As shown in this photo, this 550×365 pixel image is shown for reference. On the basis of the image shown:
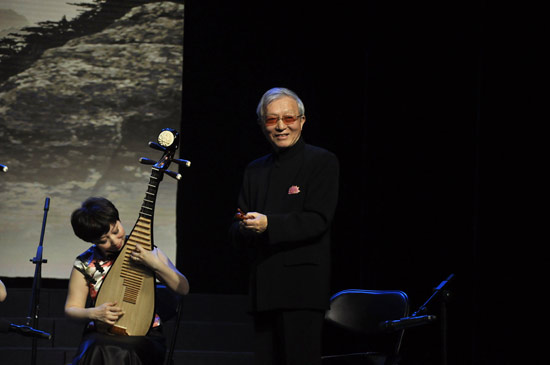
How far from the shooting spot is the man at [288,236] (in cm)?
206

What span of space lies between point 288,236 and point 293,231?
0.02 m

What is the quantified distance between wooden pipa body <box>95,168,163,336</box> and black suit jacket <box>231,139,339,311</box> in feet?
1.22

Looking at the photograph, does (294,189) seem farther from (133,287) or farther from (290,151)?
(133,287)

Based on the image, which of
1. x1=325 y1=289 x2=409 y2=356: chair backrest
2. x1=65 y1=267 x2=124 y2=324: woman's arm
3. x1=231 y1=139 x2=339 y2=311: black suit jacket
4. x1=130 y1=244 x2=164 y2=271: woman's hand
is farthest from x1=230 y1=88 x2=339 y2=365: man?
x1=325 y1=289 x2=409 y2=356: chair backrest

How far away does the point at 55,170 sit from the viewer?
4.91 metres

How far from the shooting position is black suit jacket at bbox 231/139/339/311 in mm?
2062

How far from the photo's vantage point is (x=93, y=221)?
2.49 meters

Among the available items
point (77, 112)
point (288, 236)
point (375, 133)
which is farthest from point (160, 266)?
point (77, 112)

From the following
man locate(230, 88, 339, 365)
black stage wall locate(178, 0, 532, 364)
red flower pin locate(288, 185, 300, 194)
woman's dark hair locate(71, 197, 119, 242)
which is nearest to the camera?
man locate(230, 88, 339, 365)

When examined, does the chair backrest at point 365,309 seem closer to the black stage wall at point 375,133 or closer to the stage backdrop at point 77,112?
the black stage wall at point 375,133

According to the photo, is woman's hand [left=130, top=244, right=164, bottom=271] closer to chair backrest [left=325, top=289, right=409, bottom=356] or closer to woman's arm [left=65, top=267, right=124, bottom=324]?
woman's arm [left=65, top=267, right=124, bottom=324]

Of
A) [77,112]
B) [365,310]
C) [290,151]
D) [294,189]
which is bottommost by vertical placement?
[365,310]

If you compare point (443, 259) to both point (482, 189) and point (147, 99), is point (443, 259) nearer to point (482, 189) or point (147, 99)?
point (482, 189)

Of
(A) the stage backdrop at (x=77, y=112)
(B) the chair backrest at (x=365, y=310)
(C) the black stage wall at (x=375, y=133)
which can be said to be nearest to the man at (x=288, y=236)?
(B) the chair backrest at (x=365, y=310)
